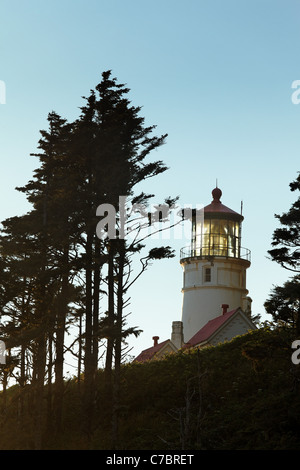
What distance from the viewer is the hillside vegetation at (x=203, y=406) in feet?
78.6

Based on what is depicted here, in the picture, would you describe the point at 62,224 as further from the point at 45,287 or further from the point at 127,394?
the point at 127,394

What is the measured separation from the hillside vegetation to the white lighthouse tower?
1642 cm

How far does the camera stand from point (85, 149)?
1189 inches

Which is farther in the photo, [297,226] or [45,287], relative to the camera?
[45,287]

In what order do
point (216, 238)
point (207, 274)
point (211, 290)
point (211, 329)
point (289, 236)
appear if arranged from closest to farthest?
point (289, 236) → point (211, 329) → point (211, 290) → point (207, 274) → point (216, 238)

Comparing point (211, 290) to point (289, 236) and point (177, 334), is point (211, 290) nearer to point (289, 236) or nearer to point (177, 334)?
point (177, 334)

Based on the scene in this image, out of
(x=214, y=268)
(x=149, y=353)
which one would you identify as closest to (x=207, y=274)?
(x=214, y=268)

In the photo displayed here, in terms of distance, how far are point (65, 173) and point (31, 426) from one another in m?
10.0

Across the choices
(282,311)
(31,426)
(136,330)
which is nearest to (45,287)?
(136,330)

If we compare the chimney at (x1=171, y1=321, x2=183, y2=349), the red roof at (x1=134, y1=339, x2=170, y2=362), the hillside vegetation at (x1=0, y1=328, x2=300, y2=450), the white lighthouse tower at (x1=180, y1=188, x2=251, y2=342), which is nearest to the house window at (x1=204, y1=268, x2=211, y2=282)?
the white lighthouse tower at (x1=180, y1=188, x2=251, y2=342)

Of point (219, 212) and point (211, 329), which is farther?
point (219, 212)

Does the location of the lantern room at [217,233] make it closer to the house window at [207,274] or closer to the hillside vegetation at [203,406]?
the house window at [207,274]

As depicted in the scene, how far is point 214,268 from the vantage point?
52.2 meters

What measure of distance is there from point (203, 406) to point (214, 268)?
24.6 m
